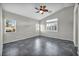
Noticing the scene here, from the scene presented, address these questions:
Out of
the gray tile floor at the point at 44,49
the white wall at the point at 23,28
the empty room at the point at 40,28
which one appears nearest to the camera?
the gray tile floor at the point at 44,49

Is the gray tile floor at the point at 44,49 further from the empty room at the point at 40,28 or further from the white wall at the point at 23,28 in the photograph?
the white wall at the point at 23,28

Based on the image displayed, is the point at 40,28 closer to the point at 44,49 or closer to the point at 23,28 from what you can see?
the point at 44,49

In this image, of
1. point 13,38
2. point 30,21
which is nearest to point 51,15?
point 30,21

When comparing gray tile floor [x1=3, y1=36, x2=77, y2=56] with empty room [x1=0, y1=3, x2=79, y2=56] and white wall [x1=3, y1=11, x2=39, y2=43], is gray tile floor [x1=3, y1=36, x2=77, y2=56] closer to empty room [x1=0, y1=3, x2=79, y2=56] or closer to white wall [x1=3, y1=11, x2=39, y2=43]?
empty room [x1=0, y1=3, x2=79, y2=56]

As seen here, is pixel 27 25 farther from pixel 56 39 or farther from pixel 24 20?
pixel 56 39

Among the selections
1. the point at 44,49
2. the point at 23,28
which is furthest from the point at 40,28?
the point at 23,28

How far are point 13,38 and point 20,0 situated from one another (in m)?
2.69

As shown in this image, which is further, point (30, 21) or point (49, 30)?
point (30, 21)

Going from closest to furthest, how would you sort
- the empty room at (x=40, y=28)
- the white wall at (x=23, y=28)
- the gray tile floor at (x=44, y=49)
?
the gray tile floor at (x=44, y=49), the empty room at (x=40, y=28), the white wall at (x=23, y=28)

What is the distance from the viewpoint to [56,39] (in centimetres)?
356

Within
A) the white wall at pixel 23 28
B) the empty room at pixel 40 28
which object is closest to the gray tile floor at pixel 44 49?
the empty room at pixel 40 28

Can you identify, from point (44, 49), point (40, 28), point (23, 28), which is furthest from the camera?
point (23, 28)

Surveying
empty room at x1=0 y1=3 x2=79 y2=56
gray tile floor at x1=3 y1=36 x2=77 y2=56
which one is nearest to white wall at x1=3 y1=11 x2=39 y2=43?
empty room at x1=0 y1=3 x2=79 y2=56

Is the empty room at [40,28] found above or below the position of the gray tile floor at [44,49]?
above
